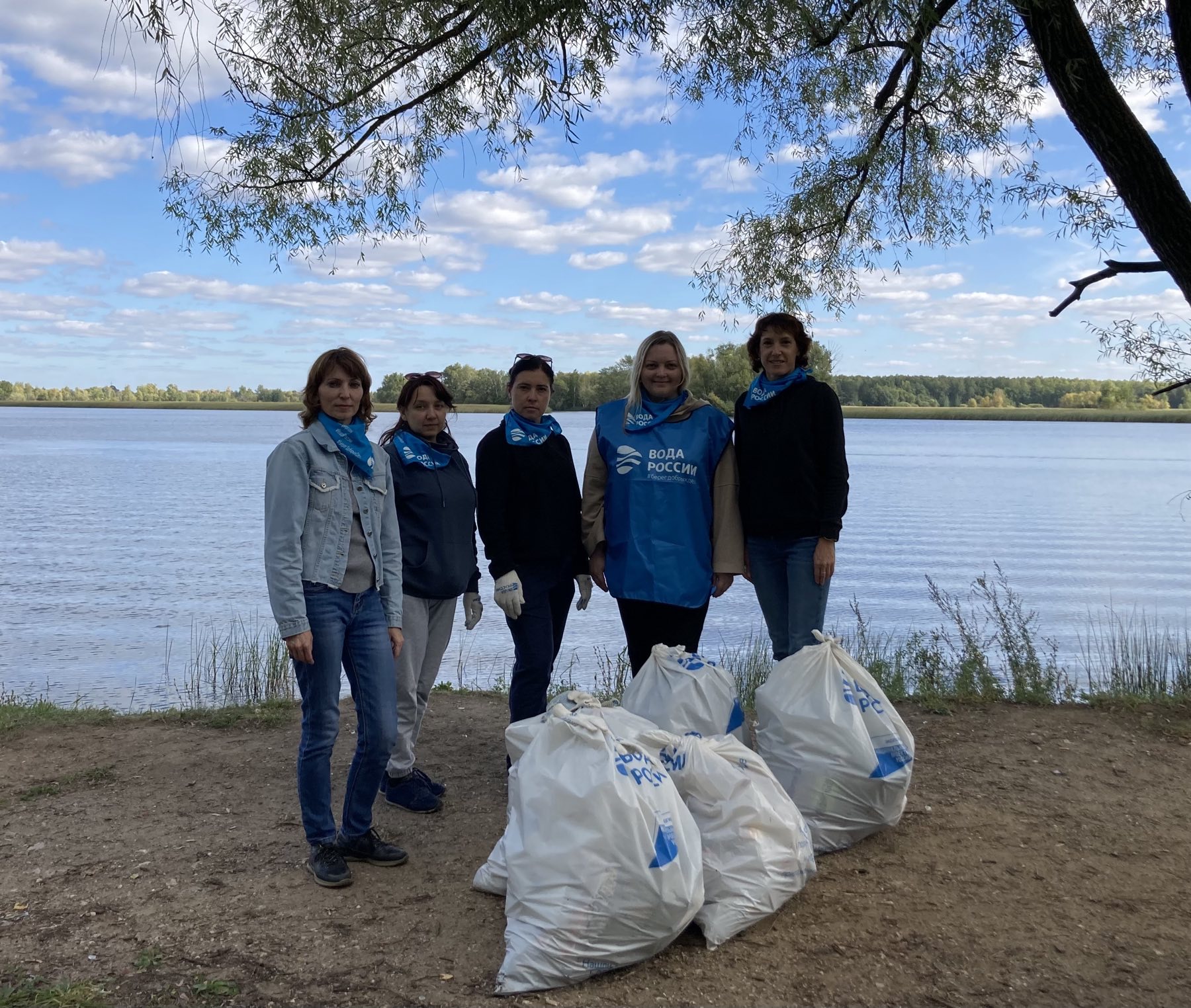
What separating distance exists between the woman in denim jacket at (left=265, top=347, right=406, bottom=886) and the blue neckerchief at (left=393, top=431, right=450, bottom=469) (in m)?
0.42

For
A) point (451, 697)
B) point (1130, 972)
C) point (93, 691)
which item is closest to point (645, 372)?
point (1130, 972)

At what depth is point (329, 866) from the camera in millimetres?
3484

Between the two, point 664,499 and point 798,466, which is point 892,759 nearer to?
point 798,466

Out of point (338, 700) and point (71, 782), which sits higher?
point (338, 700)

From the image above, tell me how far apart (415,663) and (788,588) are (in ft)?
5.42

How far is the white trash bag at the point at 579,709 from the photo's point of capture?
3.23 metres

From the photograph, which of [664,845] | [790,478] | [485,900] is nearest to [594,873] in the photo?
[664,845]

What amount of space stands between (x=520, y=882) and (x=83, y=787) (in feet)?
9.01

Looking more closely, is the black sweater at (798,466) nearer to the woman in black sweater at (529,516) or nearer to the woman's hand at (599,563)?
the woman's hand at (599,563)

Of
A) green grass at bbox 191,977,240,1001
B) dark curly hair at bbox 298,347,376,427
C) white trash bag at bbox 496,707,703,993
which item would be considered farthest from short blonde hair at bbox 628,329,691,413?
green grass at bbox 191,977,240,1001

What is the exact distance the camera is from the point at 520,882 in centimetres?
288

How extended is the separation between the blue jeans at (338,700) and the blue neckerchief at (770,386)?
1.80 meters

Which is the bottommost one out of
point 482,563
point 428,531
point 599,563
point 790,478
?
point 482,563

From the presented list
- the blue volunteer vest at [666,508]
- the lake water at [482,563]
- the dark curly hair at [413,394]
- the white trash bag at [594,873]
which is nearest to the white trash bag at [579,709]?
the white trash bag at [594,873]
